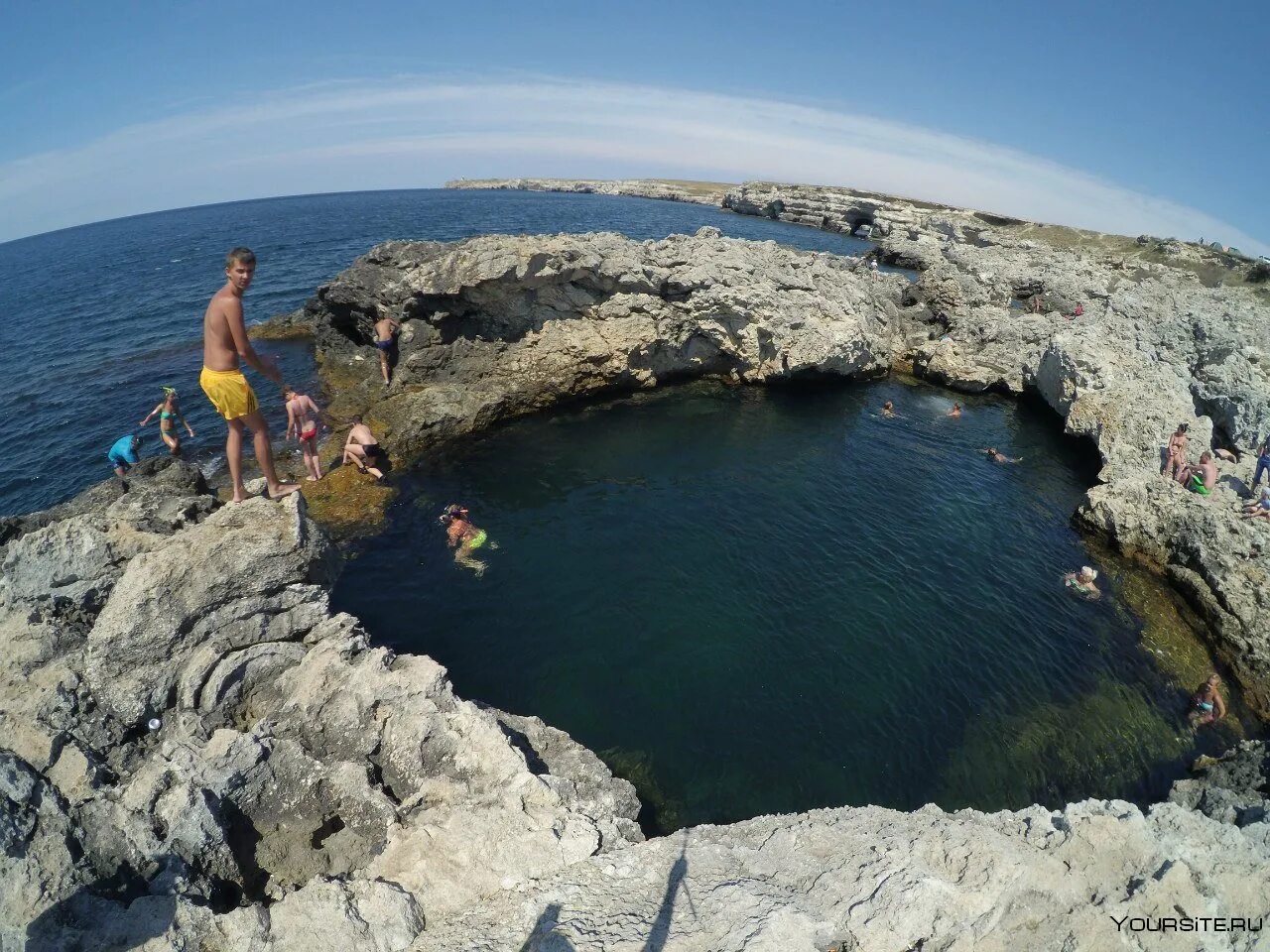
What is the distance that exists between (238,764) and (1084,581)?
21.5m

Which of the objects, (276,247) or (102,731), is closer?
(102,731)

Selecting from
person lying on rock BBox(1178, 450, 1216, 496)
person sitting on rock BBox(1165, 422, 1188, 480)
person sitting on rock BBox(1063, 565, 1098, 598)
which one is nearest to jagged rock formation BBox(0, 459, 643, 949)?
person sitting on rock BBox(1063, 565, 1098, 598)

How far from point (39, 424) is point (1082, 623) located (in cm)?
4018

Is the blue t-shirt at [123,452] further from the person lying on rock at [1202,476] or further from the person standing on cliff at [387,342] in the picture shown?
the person lying on rock at [1202,476]

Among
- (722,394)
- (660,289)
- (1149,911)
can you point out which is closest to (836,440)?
(722,394)

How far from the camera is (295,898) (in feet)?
22.3

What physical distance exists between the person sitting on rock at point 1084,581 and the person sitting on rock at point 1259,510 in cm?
557

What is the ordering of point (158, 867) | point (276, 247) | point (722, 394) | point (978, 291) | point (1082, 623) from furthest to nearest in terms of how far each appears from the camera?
point (276, 247) < point (978, 291) < point (722, 394) < point (1082, 623) < point (158, 867)

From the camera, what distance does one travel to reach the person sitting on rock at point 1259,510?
18.4 meters

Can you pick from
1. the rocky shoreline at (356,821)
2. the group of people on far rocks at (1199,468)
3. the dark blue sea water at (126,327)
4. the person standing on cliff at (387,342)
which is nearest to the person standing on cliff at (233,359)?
the rocky shoreline at (356,821)

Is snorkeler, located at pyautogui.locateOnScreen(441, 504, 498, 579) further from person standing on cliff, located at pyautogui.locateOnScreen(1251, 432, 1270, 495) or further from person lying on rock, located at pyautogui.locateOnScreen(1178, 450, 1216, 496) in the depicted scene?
person standing on cliff, located at pyautogui.locateOnScreen(1251, 432, 1270, 495)

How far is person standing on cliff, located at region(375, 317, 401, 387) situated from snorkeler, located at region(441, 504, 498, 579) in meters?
10.1

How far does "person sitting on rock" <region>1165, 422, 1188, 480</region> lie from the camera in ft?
69.7

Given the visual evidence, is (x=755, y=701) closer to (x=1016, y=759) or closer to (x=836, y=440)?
(x=1016, y=759)
